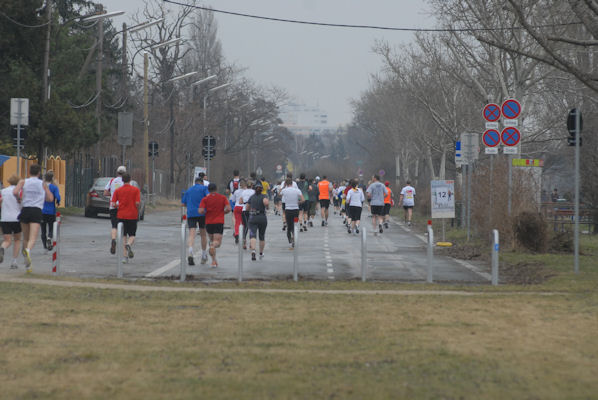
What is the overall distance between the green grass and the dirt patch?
3.15 metres

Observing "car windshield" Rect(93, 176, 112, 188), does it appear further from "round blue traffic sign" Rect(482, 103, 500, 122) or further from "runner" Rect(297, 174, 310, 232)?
"round blue traffic sign" Rect(482, 103, 500, 122)

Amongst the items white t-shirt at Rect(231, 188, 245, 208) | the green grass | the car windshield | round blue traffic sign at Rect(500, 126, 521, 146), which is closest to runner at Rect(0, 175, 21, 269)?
the green grass

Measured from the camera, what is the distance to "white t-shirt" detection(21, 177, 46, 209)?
17844mm

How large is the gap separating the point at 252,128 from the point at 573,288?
222ft

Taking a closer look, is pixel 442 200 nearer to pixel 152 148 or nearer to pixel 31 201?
pixel 31 201

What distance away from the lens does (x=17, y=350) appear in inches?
362

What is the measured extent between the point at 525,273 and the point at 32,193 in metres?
8.76

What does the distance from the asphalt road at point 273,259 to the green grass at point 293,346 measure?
3.87 m

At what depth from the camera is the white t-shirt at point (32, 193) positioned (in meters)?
17.8

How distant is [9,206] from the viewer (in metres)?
17.8

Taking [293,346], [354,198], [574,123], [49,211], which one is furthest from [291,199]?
[293,346]

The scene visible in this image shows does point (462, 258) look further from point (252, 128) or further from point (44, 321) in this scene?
point (252, 128)

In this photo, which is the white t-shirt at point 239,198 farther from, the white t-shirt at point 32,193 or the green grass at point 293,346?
the green grass at point 293,346

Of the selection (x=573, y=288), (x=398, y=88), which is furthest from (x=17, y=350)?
(x=398, y=88)
